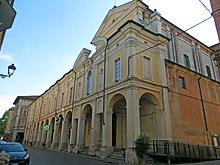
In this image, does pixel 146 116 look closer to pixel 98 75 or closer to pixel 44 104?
pixel 98 75

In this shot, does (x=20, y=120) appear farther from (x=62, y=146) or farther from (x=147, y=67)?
(x=147, y=67)

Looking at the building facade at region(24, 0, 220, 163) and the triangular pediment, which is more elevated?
the triangular pediment

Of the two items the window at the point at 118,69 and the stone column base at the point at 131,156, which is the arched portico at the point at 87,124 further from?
the stone column base at the point at 131,156

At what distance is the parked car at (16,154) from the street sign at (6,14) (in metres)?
7.82

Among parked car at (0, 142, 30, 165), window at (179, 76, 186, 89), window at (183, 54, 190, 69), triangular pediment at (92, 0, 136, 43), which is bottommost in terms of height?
parked car at (0, 142, 30, 165)

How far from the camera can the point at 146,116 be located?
16.8 meters

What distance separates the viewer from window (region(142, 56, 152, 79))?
50.9 ft

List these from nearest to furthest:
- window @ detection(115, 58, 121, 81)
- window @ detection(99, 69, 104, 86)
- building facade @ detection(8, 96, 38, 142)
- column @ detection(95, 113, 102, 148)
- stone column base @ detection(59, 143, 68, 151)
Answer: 1. window @ detection(115, 58, 121, 81)
2. column @ detection(95, 113, 102, 148)
3. window @ detection(99, 69, 104, 86)
4. stone column base @ detection(59, 143, 68, 151)
5. building facade @ detection(8, 96, 38, 142)

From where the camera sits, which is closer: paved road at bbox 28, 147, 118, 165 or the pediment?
paved road at bbox 28, 147, 118, 165

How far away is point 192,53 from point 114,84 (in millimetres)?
12741

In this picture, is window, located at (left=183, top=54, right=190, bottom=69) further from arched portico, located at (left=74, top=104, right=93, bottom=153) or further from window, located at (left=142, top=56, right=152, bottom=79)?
arched portico, located at (left=74, top=104, right=93, bottom=153)

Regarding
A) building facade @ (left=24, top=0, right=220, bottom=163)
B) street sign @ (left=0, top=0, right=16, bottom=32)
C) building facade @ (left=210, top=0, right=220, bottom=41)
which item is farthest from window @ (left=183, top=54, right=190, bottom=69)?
street sign @ (left=0, top=0, right=16, bottom=32)

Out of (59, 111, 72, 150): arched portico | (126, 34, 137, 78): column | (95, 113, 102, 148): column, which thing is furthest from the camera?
(59, 111, 72, 150): arched portico

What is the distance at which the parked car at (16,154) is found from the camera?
8591 mm
